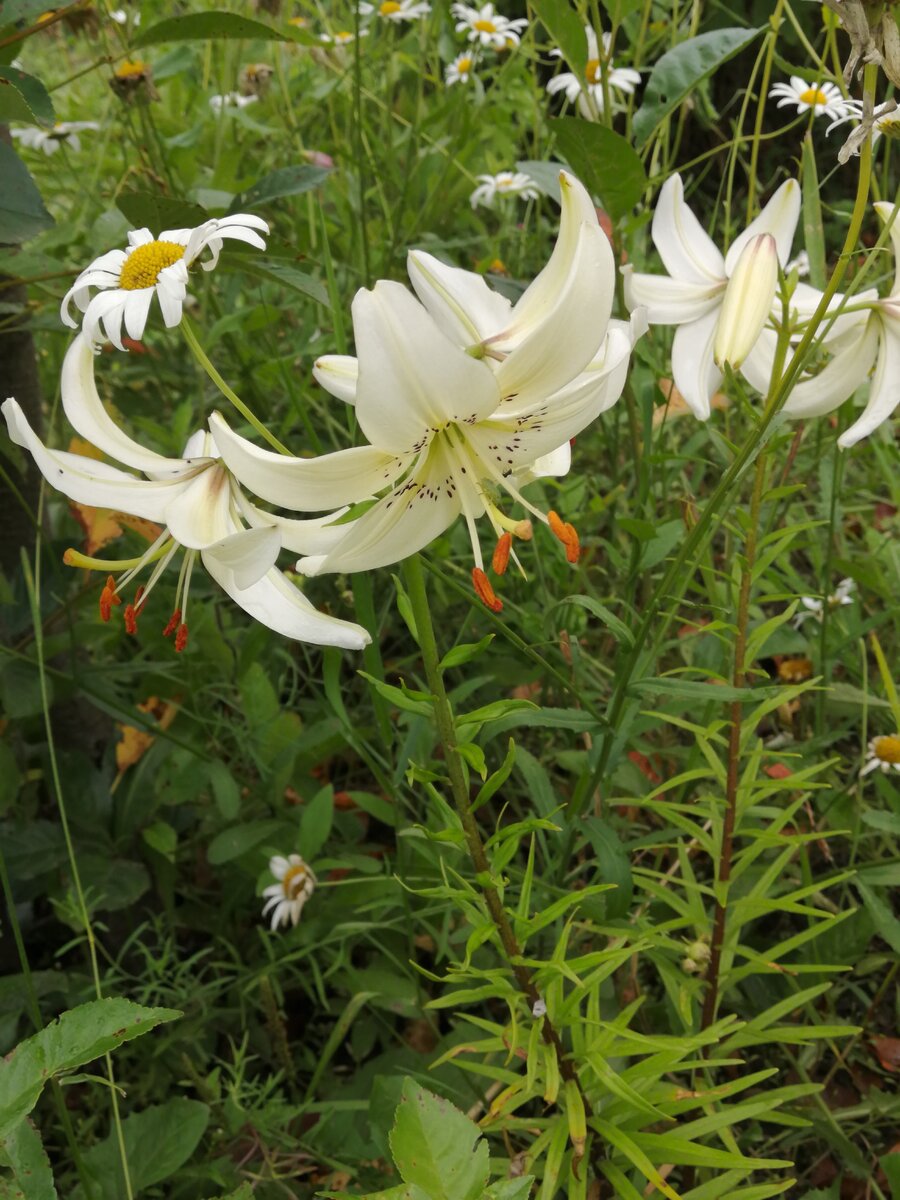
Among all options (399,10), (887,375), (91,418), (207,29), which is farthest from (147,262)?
(399,10)

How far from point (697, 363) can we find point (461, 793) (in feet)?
1.23

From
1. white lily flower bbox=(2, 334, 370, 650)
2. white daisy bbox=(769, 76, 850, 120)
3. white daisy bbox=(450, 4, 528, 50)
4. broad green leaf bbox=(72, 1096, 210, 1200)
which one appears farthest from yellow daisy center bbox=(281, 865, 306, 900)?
white daisy bbox=(450, 4, 528, 50)

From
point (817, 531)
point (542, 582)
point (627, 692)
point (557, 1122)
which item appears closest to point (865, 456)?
point (817, 531)

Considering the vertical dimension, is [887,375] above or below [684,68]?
below

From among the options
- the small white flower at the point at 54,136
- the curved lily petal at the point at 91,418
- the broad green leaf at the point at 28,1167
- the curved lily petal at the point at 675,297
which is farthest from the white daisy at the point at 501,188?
the broad green leaf at the point at 28,1167

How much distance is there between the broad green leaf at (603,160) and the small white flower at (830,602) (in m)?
0.48

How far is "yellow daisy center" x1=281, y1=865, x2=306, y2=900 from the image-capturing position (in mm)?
1009

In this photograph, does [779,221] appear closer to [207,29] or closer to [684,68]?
[684,68]

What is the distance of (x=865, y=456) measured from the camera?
5.45 ft

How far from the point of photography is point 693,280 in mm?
827

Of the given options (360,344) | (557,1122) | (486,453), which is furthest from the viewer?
(557,1122)

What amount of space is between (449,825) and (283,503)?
26cm

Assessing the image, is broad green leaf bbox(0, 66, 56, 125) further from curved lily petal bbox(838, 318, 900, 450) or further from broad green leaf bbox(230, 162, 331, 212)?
curved lily petal bbox(838, 318, 900, 450)

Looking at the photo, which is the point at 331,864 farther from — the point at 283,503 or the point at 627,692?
the point at 283,503
